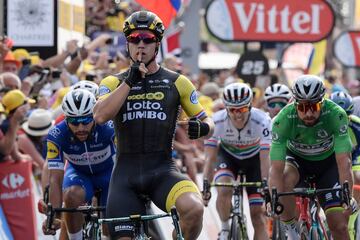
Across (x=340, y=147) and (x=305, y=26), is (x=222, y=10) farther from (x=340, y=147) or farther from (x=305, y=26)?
(x=340, y=147)

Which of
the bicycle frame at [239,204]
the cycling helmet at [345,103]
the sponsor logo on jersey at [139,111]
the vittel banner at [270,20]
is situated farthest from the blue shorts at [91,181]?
the vittel banner at [270,20]

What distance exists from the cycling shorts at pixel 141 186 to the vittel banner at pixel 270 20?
1403 cm

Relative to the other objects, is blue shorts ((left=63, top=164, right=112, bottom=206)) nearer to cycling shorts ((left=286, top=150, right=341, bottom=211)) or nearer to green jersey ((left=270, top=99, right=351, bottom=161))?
green jersey ((left=270, top=99, right=351, bottom=161))

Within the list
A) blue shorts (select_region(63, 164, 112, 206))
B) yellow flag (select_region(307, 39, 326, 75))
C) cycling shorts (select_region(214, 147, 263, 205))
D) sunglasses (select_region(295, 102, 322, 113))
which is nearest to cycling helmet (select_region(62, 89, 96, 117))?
blue shorts (select_region(63, 164, 112, 206))

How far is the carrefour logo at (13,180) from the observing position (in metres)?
11.8

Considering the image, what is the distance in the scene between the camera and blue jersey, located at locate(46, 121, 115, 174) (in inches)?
406

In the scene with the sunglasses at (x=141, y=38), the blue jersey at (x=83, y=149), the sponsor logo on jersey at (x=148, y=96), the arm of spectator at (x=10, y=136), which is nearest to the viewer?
the sunglasses at (x=141, y=38)

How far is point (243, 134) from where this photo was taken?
42.2 feet

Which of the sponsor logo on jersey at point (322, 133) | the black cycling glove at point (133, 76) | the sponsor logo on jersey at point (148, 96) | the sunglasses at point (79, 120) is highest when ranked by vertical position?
the black cycling glove at point (133, 76)

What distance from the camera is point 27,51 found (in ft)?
55.1

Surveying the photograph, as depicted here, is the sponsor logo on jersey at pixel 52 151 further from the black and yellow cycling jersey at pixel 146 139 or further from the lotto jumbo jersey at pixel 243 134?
the lotto jumbo jersey at pixel 243 134

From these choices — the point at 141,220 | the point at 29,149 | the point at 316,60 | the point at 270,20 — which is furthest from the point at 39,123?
the point at 316,60

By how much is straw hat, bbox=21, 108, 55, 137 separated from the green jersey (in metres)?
4.04

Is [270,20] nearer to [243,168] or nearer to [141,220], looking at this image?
[243,168]
